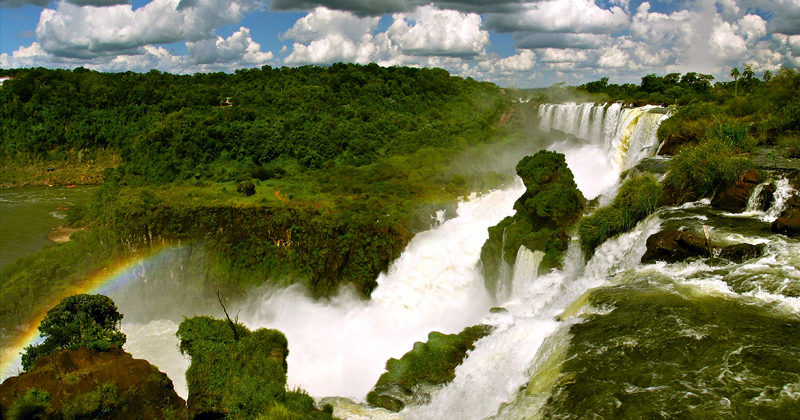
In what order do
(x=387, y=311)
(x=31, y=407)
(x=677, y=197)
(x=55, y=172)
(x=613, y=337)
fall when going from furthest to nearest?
1. (x=55, y=172)
2. (x=387, y=311)
3. (x=677, y=197)
4. (x=613, y=337)
5. (x=31, y=407)

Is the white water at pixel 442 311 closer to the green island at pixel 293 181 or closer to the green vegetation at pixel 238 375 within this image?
the green island at pixel 293 181

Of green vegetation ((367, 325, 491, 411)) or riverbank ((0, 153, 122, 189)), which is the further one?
riverbank ((0, 153, 122, 189))

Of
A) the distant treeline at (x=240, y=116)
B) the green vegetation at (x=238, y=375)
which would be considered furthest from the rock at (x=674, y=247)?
the distant treeline at (x=240, y=116)

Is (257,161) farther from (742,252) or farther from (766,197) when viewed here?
(742,252)

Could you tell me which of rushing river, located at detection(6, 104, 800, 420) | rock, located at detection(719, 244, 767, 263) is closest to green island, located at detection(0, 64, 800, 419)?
rushing river, located at detection(6, 104, 800, 420)

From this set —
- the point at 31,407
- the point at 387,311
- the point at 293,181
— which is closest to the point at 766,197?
the point at 387,311

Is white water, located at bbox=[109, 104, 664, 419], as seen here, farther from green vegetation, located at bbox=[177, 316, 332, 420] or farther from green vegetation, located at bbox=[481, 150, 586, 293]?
green vegetation, located at bbox=[177, 316, 332, 420]

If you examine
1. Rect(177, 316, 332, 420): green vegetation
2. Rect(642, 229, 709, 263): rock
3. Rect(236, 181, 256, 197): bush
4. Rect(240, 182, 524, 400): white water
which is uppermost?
Rect(642, 229, 709, 263): rock
